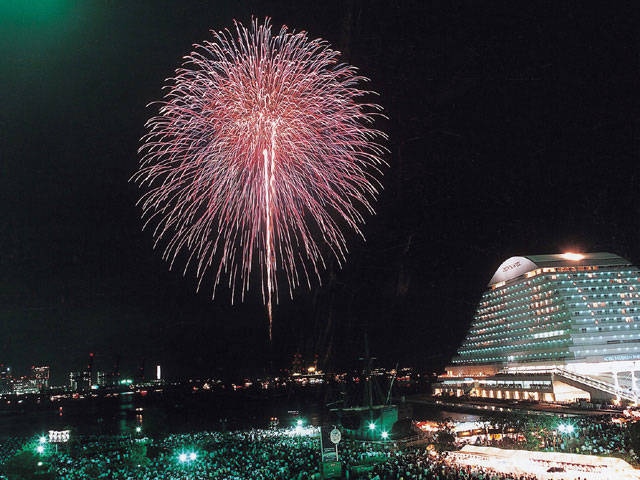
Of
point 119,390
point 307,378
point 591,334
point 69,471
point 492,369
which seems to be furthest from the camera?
point 119,390

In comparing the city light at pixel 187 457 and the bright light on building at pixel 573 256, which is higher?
the bright light on building at pixel 573 256

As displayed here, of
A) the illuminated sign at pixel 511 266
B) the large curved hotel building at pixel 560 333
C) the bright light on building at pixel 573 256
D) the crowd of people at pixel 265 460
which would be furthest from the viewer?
the illuminated sign at pixel 511 266

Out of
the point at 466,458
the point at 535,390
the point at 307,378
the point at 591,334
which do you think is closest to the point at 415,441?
the point at 466,458

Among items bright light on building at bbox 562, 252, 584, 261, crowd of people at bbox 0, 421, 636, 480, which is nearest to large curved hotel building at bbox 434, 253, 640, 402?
bright light on building at bbox 562, 252, 584, 261

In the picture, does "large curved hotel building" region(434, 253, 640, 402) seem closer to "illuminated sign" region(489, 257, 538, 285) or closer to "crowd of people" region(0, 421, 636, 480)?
"illuminated sign" region(489, 257, 538, 285)

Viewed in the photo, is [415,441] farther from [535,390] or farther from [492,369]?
[492,369]

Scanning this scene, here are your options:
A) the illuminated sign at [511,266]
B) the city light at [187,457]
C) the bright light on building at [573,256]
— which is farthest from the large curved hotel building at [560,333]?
the city light at [187,457]

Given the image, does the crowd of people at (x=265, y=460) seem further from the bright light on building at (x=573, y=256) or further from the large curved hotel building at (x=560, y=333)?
the bright light on building at (x=573, y=256)
